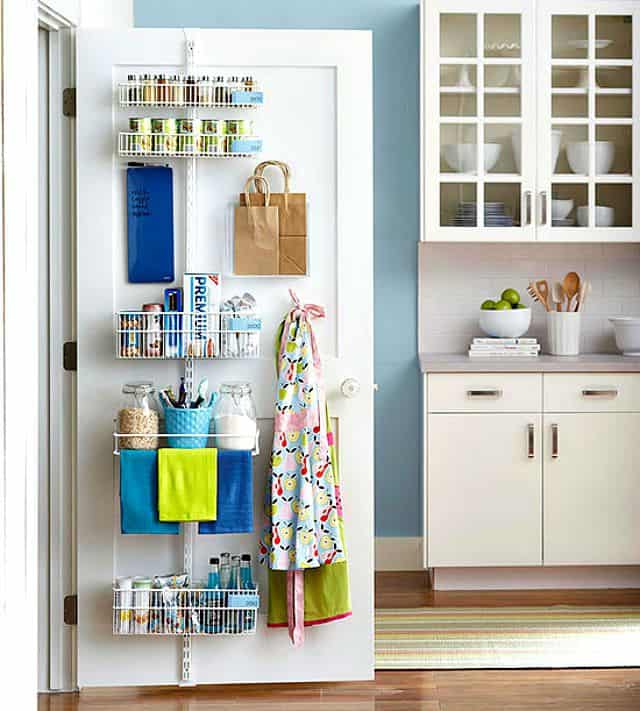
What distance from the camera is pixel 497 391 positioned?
4.22m

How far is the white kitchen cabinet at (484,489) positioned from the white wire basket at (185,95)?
160 cm

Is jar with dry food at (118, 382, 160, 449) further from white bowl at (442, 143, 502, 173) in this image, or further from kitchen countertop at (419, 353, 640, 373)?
white bowl at (442, 143, 502, 173)

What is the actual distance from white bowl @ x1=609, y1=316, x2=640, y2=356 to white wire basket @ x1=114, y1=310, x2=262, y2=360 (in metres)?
1.98

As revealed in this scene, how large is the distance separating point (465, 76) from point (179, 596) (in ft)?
7.63

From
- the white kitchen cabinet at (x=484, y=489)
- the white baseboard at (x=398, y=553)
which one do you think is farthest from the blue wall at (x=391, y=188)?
the white kitchen cabinet at (x=484, y=489)

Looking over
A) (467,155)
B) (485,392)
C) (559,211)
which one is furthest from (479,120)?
(485,392)

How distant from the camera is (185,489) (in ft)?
10.3

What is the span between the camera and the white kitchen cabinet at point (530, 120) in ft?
14.1

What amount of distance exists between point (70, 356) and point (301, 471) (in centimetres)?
79

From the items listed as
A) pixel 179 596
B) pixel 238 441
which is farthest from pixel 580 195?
pixel 179 596

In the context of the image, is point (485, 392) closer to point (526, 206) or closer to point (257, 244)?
point (526, 206)

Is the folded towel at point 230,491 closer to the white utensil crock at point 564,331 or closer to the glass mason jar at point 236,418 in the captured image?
the glass mason jar at point 236,418

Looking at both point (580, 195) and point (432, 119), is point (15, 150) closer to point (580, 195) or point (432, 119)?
point (432, 119)

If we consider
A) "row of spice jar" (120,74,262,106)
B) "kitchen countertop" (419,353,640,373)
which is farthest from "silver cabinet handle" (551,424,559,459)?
"row of spice jar" (120,74,262,106)
